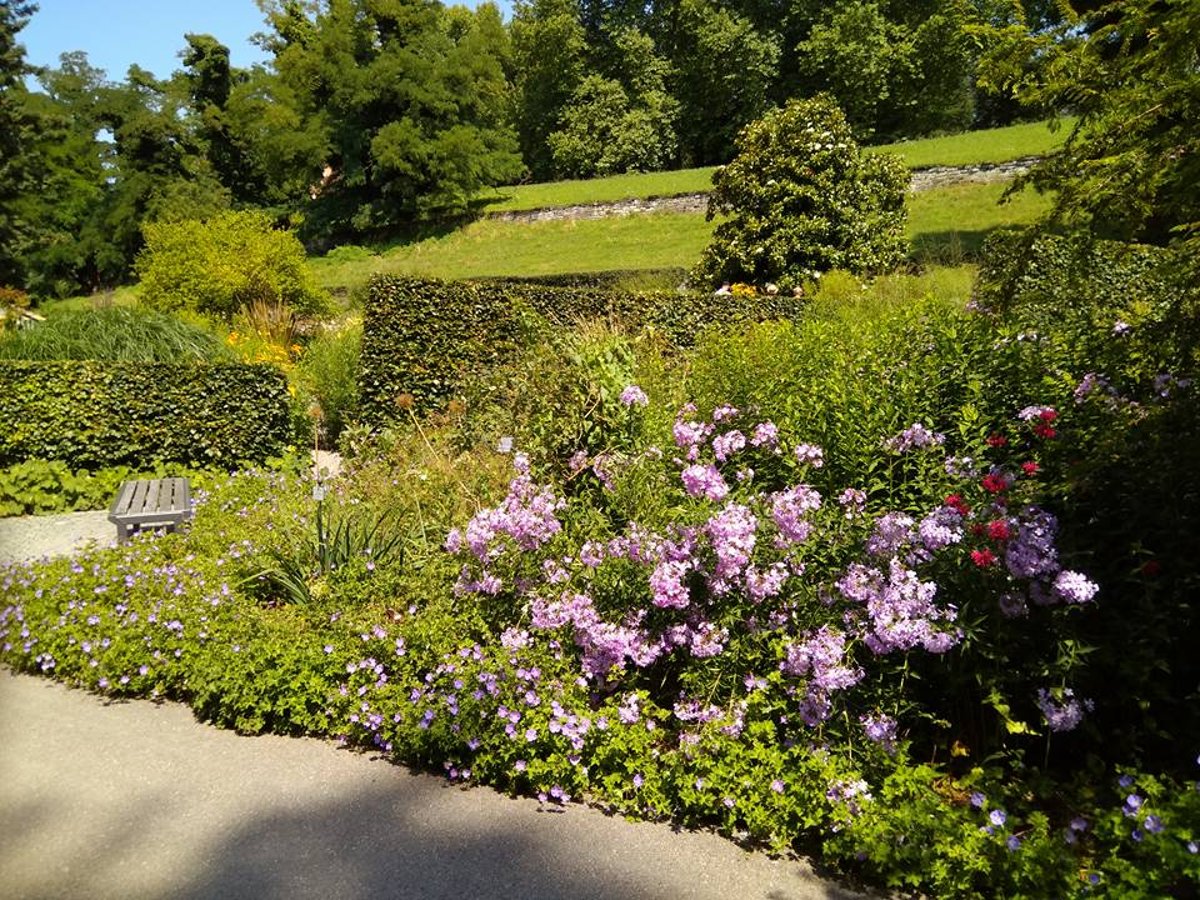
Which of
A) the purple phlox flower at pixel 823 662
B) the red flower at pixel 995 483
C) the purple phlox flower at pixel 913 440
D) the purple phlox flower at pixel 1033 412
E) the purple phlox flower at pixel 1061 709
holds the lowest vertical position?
the purple phlox flower at pixel 1061 709

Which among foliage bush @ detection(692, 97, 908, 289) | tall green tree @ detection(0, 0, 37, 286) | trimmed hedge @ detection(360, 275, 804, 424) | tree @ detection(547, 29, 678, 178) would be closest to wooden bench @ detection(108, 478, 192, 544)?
trimmed hedge @ detection(360, 275, 804, 424)

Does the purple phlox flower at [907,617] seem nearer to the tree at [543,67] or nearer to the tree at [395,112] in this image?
the tree at [395,112]

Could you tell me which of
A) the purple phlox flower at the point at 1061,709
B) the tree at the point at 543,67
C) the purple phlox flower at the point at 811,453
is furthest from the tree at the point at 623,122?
the purple phlox flower at the point at 1061,709

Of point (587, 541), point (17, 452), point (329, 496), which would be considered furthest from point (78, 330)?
point (587, 541)

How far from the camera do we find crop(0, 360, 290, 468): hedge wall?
7266mm

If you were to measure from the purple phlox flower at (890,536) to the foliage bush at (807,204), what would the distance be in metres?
9.61

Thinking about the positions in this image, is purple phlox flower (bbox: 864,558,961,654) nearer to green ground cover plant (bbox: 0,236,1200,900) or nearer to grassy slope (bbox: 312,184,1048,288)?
green ground cover plant (bbox: 0,236,1200,900)

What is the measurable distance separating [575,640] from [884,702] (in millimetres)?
1251

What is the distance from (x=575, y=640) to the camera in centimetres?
334

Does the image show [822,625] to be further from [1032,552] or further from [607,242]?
[607,242]

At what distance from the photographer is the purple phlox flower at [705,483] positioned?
336 cm

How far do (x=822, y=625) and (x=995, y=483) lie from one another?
843mm

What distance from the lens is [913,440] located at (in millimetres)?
3441

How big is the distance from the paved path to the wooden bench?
2.34m
